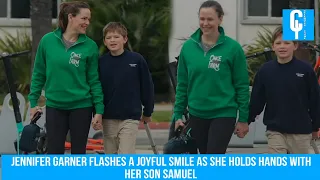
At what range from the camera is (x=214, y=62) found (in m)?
6.63

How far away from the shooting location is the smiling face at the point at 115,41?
7027 millimetres

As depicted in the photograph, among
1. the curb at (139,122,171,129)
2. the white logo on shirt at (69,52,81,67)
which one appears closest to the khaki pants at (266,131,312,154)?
the white logo on shirt at (69,52,81,67)

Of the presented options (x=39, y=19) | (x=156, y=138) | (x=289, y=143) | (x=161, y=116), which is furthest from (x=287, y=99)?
(x=161, y=116)

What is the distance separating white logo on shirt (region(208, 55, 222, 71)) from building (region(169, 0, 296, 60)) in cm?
1047

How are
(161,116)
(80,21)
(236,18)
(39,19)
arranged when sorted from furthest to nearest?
(161,116)
(236,18)
(39,19)
(80,21)

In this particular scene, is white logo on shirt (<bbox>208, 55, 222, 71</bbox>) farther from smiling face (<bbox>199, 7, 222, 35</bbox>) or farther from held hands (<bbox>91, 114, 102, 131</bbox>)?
held hands (<bbox>91, 114, 102, 131</bbox>)

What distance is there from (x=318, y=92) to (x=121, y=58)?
162cm

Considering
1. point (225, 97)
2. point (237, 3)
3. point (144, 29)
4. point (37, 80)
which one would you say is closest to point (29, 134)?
point (37, 80)

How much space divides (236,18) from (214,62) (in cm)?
1328

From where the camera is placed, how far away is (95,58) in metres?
7.02

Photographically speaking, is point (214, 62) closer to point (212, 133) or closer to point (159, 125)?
point (212, 133)

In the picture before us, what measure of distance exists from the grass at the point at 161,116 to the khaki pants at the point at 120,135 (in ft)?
39.5

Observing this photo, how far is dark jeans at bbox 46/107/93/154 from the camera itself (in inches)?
274

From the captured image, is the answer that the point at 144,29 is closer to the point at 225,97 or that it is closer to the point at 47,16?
the point at 47,16
